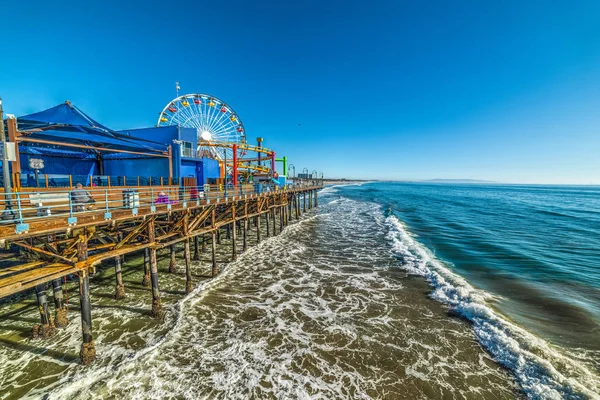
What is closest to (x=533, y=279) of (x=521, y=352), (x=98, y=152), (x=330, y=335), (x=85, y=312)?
(x=521, y=352)

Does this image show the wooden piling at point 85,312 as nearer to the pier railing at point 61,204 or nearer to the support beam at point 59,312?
the pier railing at point 61,204

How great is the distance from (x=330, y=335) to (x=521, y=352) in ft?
20.1

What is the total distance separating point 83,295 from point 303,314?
24.9 ft

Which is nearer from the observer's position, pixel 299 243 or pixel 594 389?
pixel 594 389

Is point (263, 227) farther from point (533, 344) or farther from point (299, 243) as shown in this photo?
point (533, 344)

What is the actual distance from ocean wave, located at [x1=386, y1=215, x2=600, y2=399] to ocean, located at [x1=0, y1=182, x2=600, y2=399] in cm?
4

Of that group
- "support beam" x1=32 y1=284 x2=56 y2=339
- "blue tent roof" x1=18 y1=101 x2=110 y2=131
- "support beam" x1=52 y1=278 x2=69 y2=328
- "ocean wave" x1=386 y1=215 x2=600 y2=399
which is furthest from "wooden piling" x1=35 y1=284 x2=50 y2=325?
"ocean wave" x1=386 y1=215 x2=600 y2=399

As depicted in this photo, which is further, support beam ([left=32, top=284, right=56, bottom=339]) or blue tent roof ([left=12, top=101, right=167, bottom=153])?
blue tent roof ([left=12, top=101, right=167, bottom=153])

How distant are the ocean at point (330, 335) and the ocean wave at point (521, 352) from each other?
0.04 meters

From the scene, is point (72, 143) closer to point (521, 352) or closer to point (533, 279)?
point (521, 352)

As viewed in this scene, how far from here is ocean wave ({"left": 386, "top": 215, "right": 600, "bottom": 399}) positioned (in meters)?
6.81

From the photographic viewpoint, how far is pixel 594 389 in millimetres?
6742

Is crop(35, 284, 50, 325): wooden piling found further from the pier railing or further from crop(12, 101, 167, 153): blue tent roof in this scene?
crop(12, 101, 167, 153): blue tent roof

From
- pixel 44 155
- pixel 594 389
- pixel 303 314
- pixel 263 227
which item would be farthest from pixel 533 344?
pixel 44 155
